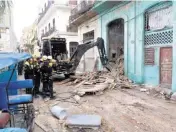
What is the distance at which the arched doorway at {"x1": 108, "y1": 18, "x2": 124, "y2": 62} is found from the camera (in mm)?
14297

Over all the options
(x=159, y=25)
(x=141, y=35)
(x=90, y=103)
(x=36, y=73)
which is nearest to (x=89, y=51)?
(x=141, y=35)

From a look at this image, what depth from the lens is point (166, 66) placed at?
30.6ft

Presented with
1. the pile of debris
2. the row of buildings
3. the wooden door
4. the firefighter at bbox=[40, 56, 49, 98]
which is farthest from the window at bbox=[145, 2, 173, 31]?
the firefighter at bbox=[40, 56, 49, 98]

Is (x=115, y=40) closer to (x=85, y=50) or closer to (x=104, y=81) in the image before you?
(x=85, y=50)

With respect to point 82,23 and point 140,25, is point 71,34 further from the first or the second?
point 140,25

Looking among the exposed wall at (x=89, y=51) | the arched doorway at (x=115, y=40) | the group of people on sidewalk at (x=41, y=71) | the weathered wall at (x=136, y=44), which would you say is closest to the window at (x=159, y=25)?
the weathered wall at (x=136, y=44)

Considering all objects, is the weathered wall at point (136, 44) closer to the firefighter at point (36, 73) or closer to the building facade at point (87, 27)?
the building facade at point (87, 27)

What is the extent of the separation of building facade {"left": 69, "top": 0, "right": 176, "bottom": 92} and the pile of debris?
0.55m

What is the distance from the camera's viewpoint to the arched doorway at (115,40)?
14297 mm

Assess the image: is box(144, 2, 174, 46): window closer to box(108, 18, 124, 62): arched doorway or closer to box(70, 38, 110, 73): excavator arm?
box(70, 38, 110, 73): excavator arm

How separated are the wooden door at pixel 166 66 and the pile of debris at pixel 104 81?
1.63 meters

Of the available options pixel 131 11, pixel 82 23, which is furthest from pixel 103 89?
pixel 82 23

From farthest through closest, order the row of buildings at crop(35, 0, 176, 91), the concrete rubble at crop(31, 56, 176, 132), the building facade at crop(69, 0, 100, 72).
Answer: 1. the building facade at crop(69, 0, 100, 72)
2. the row of buildings at crop(35, 0, 176, 91)
3. the concrete rubble at crop(31, 56, 176, 132)

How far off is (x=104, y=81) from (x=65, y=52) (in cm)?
550
